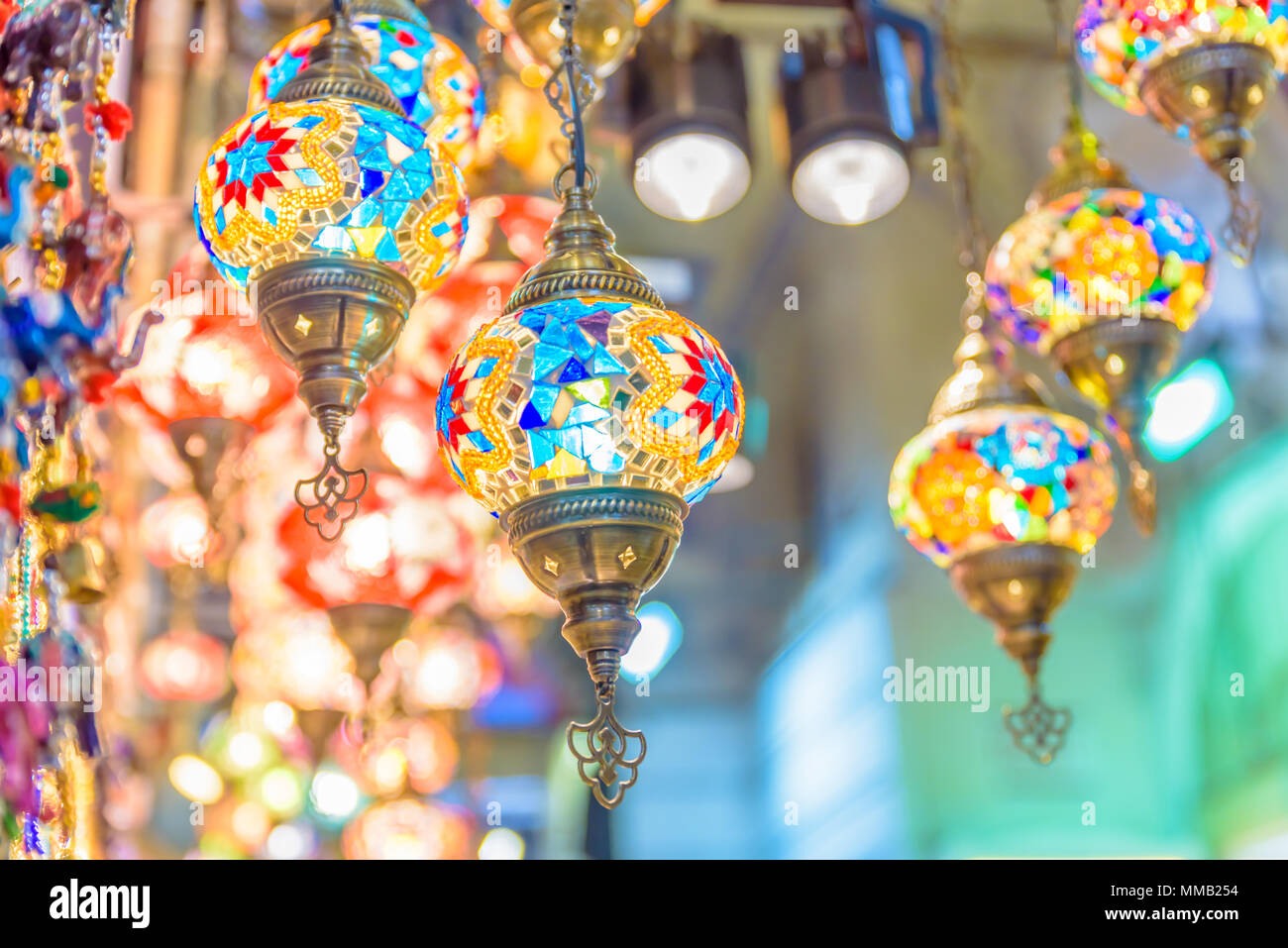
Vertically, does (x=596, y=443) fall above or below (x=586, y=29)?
below

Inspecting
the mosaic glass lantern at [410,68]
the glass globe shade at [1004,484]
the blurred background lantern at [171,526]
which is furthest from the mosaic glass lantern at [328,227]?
the blurred background lantern at [171,526]

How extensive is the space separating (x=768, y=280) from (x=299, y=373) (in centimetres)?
712

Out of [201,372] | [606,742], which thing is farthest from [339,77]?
[201,372]

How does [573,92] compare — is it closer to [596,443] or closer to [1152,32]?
[596,443]

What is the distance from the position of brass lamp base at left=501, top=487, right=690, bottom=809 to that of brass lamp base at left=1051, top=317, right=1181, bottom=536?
1037mm

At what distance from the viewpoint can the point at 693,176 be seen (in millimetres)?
2730

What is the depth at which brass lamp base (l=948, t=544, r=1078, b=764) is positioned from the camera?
6.79ft

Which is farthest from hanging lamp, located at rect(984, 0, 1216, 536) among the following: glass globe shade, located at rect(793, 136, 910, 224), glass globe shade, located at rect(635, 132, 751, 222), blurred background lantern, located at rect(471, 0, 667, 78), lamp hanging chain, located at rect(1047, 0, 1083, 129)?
blurred background lantern, located at rect(471, 0, 667, 78)

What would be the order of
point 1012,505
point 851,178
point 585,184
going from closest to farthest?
point 585,184 → point 1012,505 → point 851,178

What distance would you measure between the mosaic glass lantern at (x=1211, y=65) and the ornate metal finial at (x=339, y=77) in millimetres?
1109

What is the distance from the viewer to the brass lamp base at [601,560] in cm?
130

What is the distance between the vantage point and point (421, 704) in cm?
384

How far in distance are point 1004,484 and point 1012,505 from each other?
0.03 m
